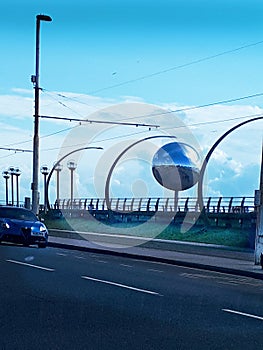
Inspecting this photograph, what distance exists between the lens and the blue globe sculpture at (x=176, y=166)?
4572 cm

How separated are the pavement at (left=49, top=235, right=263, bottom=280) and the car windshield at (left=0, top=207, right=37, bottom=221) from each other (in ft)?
6.95

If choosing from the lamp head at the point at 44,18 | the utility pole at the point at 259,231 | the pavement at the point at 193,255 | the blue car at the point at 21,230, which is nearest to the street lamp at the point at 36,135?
the lamp head at the point at 44,18

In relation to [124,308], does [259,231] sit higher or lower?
higher

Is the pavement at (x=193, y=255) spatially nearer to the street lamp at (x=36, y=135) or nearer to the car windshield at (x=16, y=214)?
the car windshield at (x=16, y=214)

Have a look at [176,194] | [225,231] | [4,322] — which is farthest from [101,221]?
[4,322]

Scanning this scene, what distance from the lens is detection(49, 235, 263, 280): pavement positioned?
19825 millimetres

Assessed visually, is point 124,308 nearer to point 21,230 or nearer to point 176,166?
point 21,230

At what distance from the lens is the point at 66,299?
480 inches

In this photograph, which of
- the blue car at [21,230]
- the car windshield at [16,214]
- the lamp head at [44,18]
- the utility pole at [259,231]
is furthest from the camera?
the lamp head at [44,18]

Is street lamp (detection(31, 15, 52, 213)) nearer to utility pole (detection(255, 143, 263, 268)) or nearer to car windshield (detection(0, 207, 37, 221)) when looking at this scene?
car windshield (detection(0, 207, 37, 221))

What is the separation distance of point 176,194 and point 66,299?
35981 millimetres

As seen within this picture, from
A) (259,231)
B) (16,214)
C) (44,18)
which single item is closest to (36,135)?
(44,18)

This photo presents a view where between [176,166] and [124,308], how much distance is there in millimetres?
34802

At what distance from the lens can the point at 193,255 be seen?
24594mm
